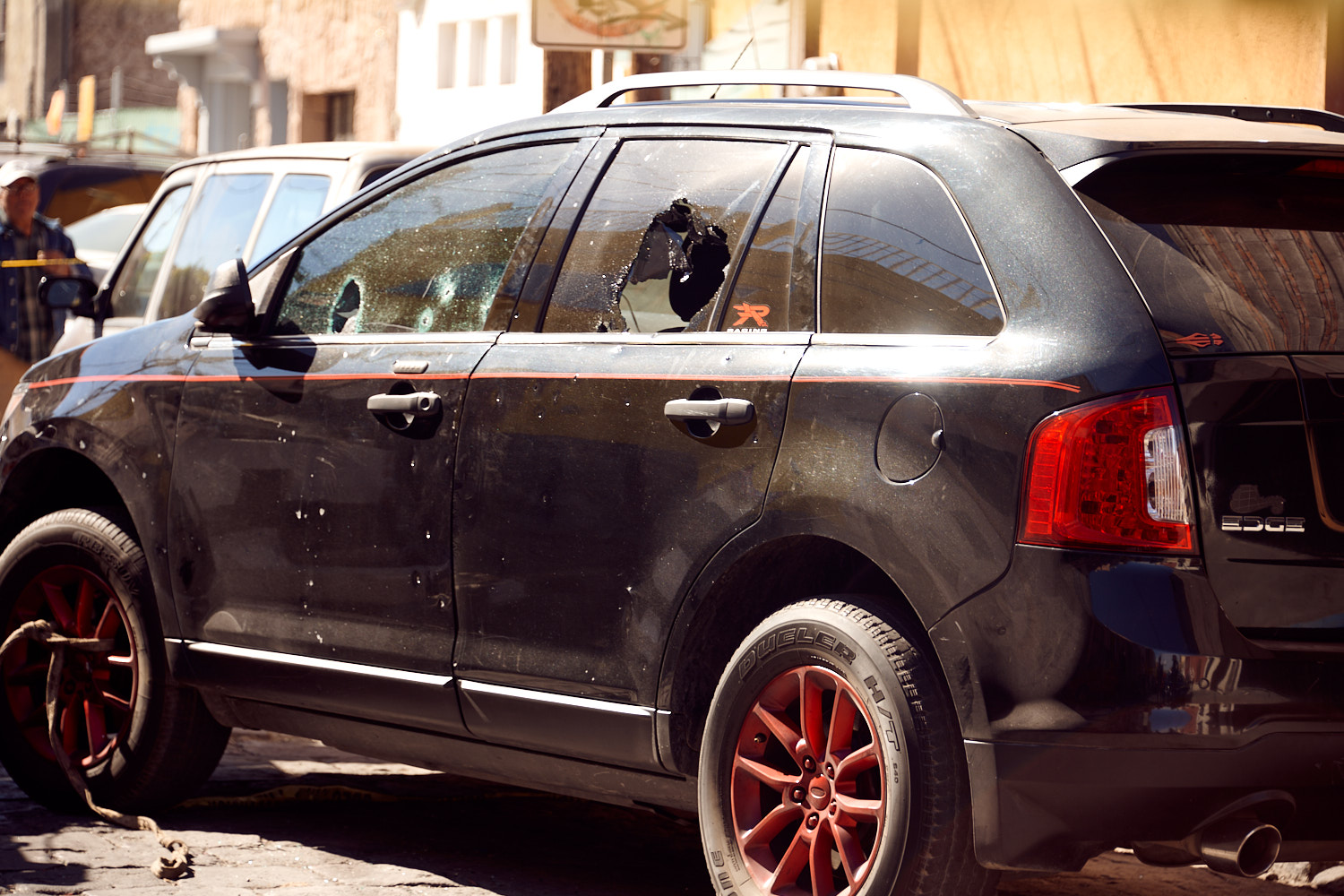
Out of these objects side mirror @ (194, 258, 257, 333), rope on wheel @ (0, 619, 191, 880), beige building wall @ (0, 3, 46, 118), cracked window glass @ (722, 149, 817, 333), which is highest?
beige building wall @ (0, 3, 46, 118)

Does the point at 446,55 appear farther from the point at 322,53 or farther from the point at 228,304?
the point at 228,304

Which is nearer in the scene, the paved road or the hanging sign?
the paved road

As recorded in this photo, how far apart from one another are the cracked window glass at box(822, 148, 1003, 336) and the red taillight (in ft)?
1.04

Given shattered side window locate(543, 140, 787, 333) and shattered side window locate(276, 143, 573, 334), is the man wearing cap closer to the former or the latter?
shattered side window locate(276, 143, 573, 334)

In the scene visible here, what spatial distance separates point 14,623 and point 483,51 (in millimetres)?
16028

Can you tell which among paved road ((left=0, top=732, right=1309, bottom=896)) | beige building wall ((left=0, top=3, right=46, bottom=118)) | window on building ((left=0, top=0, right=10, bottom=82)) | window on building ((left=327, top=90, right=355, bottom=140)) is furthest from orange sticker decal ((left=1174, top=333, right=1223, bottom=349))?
window on building ((left=0, top=0, right=10, bottom=82))

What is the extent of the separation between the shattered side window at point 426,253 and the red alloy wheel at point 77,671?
105 centimetres

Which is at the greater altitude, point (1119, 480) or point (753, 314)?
point (753, 314)

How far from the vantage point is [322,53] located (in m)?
25.3

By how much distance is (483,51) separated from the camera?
2105 cm

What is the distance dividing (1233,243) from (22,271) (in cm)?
807

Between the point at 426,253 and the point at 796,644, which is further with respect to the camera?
the point at 426,253

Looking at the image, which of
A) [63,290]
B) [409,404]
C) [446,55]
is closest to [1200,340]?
[409,404]

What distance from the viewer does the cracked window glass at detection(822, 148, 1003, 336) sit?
3.77 meters
